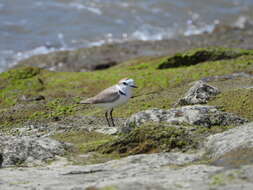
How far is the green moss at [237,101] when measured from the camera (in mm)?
11772

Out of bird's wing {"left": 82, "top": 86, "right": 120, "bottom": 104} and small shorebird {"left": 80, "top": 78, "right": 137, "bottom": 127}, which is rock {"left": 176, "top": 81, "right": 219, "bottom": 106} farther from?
bird's wing {"left": 82, "top": 86, "right": 120, "bottom": 104}

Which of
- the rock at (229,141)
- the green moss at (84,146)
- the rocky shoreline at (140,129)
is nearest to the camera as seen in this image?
the rocky shoreline at (140,129)

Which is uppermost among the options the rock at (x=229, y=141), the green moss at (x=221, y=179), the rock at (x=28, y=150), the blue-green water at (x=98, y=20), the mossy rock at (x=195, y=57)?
the blue-green water at (x=98, y=20)

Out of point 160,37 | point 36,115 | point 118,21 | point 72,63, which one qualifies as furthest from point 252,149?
point 118,21

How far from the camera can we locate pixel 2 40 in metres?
35.2

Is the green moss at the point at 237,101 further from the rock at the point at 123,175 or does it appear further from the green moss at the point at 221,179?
the green moss at the point at 221,179

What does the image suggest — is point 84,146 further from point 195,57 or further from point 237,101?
point 195,57

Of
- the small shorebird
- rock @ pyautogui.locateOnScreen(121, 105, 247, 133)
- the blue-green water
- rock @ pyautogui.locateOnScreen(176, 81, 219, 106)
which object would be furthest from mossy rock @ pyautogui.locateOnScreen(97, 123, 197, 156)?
the blue-green water

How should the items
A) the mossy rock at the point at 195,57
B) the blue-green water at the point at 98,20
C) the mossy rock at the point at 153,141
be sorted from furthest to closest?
1. the blue-green water at the point at 98,20
2. the mossy rock at the point at 195,57
3. the mossy rock at the point at 153,141

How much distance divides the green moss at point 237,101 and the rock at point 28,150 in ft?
15.4

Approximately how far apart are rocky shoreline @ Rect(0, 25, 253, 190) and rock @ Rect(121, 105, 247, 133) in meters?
0.02

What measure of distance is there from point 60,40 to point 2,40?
4.13m

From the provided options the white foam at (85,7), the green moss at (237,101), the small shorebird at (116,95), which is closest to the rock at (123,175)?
the green moss at (237,101)

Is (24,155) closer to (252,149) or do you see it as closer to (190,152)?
(190,152)
